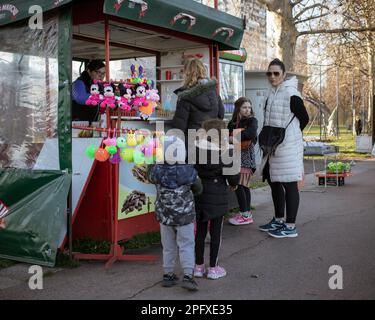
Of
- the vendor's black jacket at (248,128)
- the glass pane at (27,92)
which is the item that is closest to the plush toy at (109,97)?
the glass pane at (27,92)

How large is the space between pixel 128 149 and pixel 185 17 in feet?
6.27

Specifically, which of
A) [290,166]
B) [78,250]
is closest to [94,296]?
[78,250]

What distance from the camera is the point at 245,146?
695 centimetres

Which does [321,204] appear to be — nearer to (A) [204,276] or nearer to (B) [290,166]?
(B) [290,166]

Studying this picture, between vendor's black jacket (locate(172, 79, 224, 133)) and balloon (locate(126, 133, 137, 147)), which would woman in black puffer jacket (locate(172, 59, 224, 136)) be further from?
balloon (locate(126, 133, 137, 147))

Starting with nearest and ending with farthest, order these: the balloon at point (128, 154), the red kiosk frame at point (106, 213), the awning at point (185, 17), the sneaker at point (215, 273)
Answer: the sneaker at point (215, 273), the balloon at point (128, 154), the awning at point (185, 17), the red kiosk frame at point (106, 213)

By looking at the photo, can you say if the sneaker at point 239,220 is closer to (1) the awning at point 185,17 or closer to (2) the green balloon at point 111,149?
(1) the awning at point 185,17

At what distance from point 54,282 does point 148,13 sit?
9.45 ft

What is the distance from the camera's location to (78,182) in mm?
5711

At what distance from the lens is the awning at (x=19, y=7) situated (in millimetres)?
5087

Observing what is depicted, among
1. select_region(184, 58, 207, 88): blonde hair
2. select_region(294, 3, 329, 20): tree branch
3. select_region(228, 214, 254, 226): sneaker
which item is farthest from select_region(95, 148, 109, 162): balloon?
select_region(294, 3, 329, 20): tree branch

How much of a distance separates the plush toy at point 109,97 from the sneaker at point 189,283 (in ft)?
6.23

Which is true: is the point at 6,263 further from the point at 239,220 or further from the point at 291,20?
the point at 291,20

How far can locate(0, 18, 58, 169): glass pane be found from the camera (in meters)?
5.42
